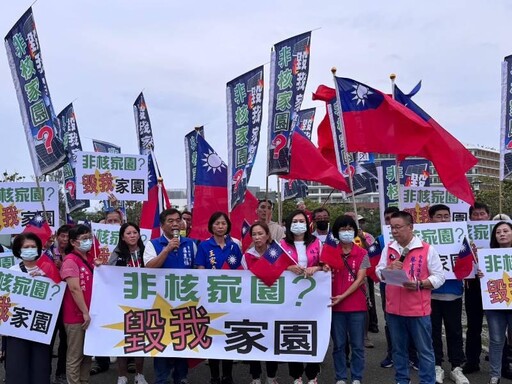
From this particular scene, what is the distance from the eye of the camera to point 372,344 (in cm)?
857

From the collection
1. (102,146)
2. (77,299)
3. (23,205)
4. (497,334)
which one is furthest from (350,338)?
(102,146)

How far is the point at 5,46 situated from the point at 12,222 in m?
2.46

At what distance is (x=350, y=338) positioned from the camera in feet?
19.5

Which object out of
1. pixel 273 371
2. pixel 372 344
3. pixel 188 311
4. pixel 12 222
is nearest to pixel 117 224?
pixel 12 222

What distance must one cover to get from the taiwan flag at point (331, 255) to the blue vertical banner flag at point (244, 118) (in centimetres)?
245

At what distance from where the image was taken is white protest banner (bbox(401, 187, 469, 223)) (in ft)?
26.7

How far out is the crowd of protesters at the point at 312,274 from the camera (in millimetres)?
5543

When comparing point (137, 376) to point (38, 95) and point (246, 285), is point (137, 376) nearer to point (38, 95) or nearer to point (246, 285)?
point (246, 285)

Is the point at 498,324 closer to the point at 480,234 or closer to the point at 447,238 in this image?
the point at 447,238

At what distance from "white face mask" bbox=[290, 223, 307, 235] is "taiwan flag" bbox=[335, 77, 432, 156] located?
202cm

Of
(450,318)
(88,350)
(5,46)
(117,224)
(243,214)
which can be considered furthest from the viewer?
(243,214)

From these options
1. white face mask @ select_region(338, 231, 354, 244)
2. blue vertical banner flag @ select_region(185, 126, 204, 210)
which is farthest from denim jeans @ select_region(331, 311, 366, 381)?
blue vertical banner flag @ select_region(185, 126, 204, 210)

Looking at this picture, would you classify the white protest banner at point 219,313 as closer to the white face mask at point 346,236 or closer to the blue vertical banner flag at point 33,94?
the white face mask at point 346,236

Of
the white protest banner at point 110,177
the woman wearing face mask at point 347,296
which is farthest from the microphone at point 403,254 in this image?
the white protest banner at point 110,177
